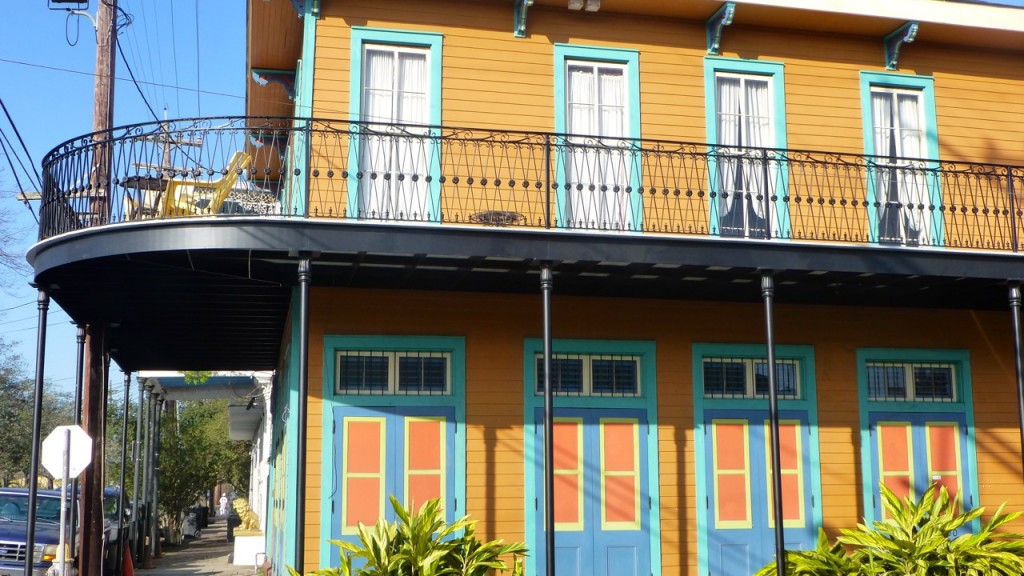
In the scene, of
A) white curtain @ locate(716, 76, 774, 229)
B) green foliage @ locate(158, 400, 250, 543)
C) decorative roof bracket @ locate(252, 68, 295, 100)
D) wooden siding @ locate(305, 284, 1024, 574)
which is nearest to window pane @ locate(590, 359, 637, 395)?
wooden siding @ locate(305, 284, 1024, 574)

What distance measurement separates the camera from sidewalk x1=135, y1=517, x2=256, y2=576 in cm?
1912

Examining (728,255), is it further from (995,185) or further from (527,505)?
(995,185)

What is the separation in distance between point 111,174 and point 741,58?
275 inches

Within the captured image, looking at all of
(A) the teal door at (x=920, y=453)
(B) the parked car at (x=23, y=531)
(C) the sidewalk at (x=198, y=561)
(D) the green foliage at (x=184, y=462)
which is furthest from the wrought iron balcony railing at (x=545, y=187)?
(D) the green foliage at (x=184, y=462)

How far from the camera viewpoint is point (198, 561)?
2192 cm

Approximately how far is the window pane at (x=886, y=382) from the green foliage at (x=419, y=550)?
492cm

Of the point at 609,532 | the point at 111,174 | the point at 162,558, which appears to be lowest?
the point at 162,558

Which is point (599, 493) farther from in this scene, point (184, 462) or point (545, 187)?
point (184, 462)

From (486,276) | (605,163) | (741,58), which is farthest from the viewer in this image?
(741,58)

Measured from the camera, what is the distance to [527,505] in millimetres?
10891

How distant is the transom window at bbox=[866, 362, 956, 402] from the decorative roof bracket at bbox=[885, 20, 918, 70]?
140 inches

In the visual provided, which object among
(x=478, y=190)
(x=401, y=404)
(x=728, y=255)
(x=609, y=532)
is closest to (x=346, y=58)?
(x=478, y=190)

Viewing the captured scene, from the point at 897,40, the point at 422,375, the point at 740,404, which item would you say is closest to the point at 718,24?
the point at 897,40

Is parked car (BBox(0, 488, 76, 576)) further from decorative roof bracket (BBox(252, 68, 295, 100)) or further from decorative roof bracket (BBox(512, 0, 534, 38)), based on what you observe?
decorative roof bracket (BBox(512, 0, 534, 38))
